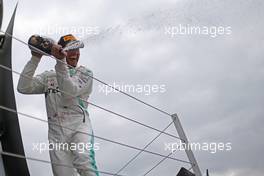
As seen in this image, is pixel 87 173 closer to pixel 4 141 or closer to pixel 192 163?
pixel 4 141

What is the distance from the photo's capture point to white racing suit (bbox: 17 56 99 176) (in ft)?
6.23

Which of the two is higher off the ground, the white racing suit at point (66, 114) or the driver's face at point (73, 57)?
the driver's face at point (73, 57)

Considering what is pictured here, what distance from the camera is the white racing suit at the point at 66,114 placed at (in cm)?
190

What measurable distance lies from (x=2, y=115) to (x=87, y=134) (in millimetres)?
421

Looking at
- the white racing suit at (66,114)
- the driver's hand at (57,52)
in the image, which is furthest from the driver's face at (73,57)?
the driver's hand at (57,52)

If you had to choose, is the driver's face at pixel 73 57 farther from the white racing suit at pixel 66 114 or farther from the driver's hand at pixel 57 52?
the driver's hand at pixel 57 52

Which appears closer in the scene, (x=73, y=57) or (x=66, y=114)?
(x=66, y=114)

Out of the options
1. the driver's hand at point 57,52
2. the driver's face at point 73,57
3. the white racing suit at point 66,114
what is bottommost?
the white racing suit at point 66,114

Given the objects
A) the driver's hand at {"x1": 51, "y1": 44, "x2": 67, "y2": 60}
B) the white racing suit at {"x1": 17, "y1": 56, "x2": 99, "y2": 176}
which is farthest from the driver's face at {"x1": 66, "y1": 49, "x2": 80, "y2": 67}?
the driver's hand at {"x1": 51, "y1": 44, "x2": 67, "y2": 60}

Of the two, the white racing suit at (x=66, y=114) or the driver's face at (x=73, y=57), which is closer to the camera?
the white racing suit at (x=66, y=114)

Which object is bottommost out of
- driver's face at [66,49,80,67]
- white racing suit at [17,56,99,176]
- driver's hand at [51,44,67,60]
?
white racing suit at [17,56,99,176]

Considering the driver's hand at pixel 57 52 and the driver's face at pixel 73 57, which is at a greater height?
the driver's face at pixel 73 57

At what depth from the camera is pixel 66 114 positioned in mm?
2021

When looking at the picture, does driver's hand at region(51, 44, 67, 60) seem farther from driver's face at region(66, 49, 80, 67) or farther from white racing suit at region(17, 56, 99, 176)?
driver's face at region(66, 49, 80, 67)
